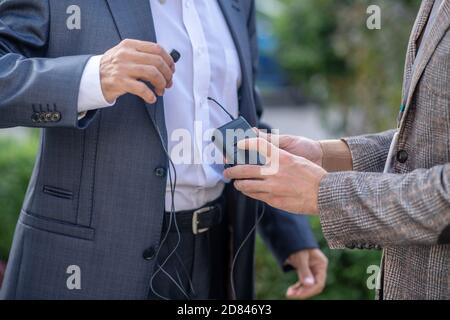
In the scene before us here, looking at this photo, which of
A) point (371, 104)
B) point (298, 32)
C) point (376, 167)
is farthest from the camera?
point (298, 32)

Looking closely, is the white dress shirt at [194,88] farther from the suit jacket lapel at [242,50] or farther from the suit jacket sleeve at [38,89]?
the suit jacket sleeve at [38,89]

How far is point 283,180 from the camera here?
6.02 ft

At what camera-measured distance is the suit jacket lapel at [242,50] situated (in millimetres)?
2344

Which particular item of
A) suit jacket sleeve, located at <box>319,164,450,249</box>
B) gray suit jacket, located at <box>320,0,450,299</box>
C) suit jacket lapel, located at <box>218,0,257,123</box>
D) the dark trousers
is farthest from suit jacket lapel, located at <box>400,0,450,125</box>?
the dark trousers

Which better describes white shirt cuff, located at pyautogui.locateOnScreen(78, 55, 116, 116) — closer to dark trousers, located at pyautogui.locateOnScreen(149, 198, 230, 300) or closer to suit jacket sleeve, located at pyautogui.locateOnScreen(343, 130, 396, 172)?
dark trousers, located at pyautogui.locateOnScreen(149, 198, 230, 300)

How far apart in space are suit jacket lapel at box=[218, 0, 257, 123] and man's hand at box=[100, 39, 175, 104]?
509mm

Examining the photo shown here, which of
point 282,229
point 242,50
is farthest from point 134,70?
point 282,229

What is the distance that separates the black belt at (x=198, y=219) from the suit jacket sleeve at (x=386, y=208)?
1.90 ft

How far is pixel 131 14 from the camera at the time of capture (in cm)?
205
